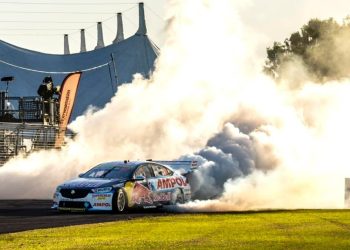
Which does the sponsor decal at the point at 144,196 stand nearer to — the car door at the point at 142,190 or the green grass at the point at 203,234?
the car door at the point at 142,190

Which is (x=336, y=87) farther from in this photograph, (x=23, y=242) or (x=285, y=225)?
(x=23, y=242)

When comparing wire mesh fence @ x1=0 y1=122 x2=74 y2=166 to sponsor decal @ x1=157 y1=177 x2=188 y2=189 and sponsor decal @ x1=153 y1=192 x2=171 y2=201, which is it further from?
sponsor decal @ x1=153 y1=192 x2=171 y2=201

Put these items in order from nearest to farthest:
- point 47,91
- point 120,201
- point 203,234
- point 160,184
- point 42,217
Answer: point 203,234, point 42,217, point 120,201, point 160,184, point 47,91

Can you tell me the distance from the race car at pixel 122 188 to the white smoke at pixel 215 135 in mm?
813

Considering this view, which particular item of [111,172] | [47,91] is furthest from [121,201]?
[47,91]

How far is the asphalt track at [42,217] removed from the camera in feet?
72.2

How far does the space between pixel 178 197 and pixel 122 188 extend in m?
2.73

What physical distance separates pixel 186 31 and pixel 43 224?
29684mm

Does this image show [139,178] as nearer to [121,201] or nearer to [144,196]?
[144,196]

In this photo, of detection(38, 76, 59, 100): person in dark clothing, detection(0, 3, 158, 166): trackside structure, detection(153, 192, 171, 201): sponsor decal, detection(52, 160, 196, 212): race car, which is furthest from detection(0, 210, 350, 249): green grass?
detection(0, 3, 158, 166): trackside structure

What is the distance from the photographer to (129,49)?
3494 inches

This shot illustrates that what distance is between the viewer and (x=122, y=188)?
2647cm

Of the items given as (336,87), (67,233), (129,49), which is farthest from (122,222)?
(129,49)

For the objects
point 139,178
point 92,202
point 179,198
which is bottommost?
point 92,202
